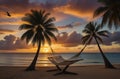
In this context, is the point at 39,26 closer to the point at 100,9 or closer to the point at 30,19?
the point at 30,19

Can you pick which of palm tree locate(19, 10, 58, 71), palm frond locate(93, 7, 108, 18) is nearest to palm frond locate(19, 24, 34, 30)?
palm tree locate(19, 10, 58, 71)

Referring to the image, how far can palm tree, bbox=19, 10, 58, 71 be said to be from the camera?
106 ft

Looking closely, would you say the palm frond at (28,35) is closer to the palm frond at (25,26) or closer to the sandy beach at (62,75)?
the palm frond at (25,26)

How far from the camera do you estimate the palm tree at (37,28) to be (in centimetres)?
3219

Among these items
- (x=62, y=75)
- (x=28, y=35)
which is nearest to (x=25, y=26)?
(x=28, y=35)

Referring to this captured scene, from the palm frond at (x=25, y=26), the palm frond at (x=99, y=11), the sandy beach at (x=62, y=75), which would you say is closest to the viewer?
the sandy beach at (x=62, y=75)

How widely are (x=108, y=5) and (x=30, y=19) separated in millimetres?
9848

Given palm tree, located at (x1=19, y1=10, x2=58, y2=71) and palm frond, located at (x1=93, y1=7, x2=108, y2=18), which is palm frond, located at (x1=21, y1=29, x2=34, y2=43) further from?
palm frond, located at (x1=93, y1=7, x2=108, y2=18)

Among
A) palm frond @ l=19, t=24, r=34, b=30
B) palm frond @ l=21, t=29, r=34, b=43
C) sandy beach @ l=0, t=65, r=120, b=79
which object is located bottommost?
sandy beach @ l=0, t=65, r=120, b=79

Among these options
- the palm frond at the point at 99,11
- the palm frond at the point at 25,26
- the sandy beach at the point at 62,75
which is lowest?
the sandy beach at the point at 62,75

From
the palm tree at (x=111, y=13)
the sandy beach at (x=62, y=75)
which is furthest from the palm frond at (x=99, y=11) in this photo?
the sandy beach at (x=62, y=75)

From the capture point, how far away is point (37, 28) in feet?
106

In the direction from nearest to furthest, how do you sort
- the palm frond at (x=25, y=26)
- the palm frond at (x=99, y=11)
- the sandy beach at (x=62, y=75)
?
the sandy beach at (x=62, y=75)
the palm frond at (x=99, y=11)
the palm frond at (x=25, y=26)

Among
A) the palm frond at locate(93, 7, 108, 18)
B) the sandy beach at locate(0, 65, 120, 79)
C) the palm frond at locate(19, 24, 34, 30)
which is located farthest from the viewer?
the palm frond at locate(19, 24, 34, 30)
